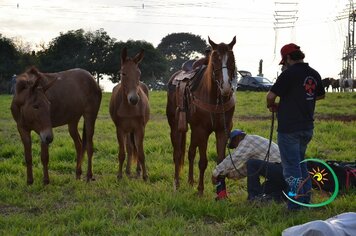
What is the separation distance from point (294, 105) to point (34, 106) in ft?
13.0

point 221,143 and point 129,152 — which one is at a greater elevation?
point 221,143

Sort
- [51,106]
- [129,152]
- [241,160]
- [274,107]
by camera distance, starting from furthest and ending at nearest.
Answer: [129,152]
[51,106]
[241,160]
[274,107]

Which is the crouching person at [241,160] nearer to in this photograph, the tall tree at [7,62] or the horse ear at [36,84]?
the horse ear at [36,84]

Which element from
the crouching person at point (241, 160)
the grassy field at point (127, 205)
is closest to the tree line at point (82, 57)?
the grassy field at point (127, 205)

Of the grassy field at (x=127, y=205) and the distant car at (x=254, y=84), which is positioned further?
the distant car at (x=254, y=84)

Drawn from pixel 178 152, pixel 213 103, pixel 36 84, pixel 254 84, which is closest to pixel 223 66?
pixel 213 103

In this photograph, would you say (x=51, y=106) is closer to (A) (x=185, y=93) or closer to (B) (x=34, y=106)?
(B) (x=34, y=106)

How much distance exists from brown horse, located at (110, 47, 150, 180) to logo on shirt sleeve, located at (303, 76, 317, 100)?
305 cm

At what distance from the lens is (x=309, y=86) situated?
5.50 m

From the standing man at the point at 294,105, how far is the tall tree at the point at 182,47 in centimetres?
6426

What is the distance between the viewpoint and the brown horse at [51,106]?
23.5 ft

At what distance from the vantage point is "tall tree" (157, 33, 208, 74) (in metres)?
70.1

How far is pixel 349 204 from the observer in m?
5.90

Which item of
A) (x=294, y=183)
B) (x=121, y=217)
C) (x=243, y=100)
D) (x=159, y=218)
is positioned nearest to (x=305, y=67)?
(x=294, y=183)
